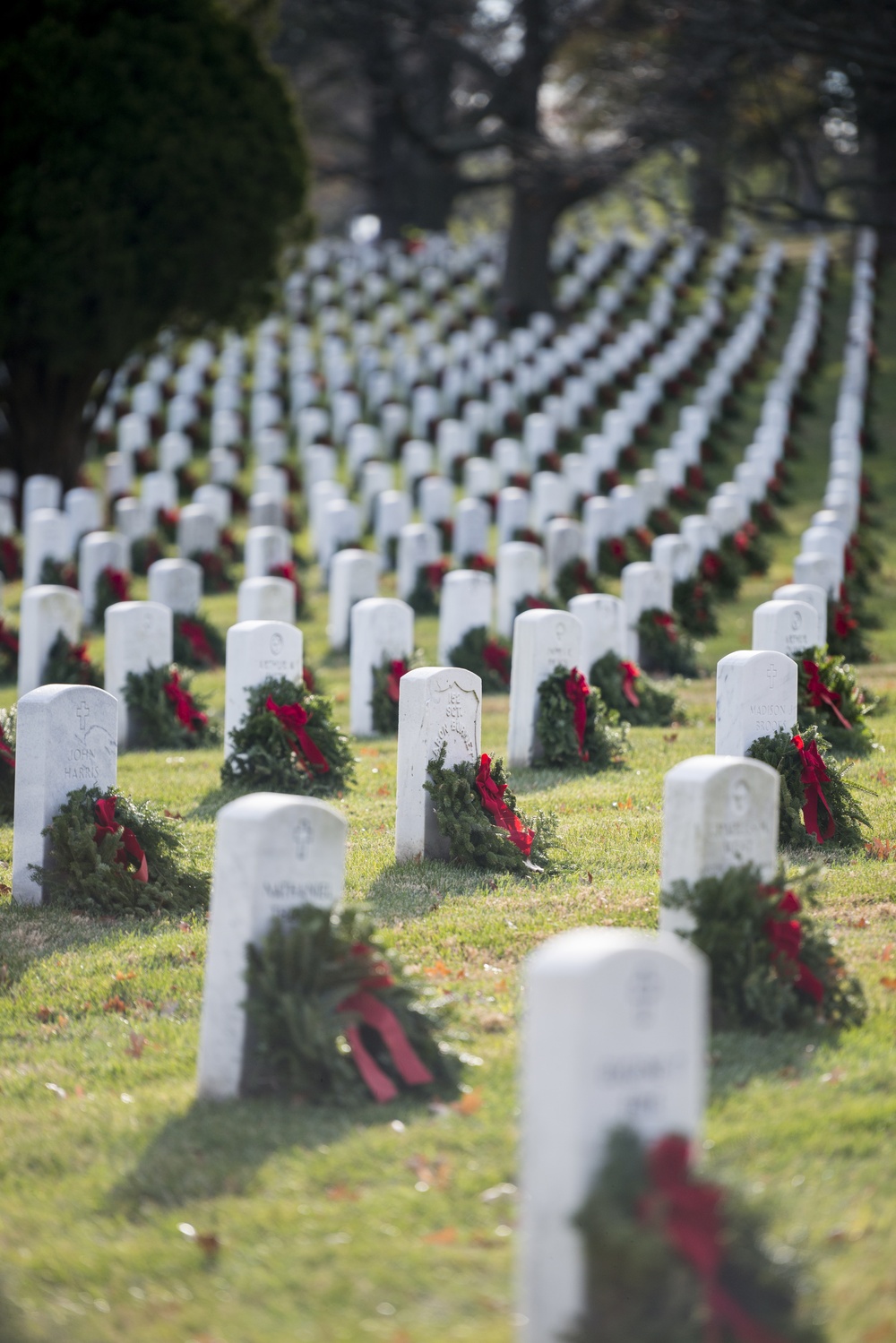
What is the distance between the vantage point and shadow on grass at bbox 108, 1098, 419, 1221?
401 cm

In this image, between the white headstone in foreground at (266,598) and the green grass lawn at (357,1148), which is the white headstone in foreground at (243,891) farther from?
the white headstone in foreground at (266,598)

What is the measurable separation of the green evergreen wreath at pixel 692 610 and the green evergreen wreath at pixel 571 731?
427 cm

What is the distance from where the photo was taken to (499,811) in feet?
22.7

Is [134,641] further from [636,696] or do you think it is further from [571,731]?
[636,696]

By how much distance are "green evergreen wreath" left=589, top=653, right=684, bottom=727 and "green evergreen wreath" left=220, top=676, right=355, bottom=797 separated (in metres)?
2.26

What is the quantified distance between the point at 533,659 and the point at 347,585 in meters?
4.59

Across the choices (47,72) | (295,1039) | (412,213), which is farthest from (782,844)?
(412,213)

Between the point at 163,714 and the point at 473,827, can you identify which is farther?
the point at 163,714

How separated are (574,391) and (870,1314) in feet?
71.8

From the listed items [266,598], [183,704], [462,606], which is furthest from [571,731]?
[266,598]

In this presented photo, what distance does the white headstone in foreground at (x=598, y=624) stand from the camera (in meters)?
10.1

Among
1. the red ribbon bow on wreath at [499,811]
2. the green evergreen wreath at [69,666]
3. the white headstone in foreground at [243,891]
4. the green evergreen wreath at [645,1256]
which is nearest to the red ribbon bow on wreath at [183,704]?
the green evergreen wreath at [69,666]

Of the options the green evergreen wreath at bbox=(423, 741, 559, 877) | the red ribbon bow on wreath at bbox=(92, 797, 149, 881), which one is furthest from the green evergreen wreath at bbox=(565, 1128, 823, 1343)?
the red ribbon bow on wreath at bbox=(92, 797, 149, 881)

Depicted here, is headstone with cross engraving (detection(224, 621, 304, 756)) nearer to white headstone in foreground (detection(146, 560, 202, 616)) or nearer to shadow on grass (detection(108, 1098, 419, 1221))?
white headstone in foreground (detection(146, 560, 202, 616))
